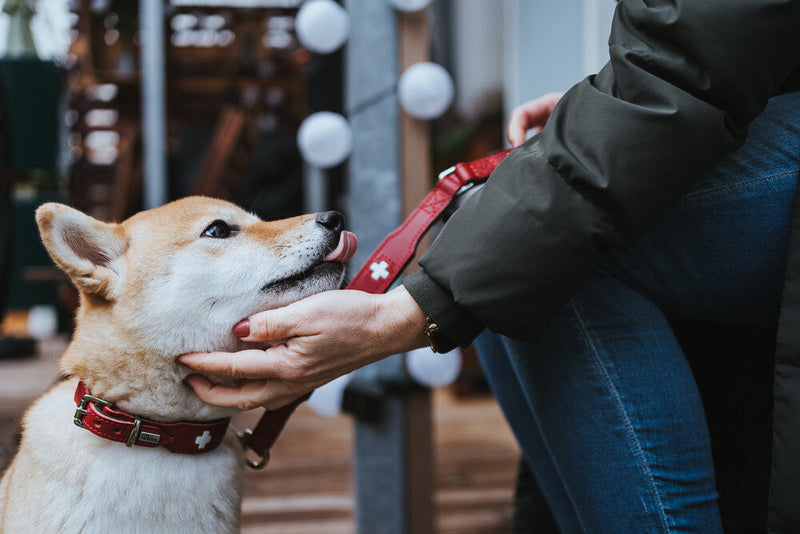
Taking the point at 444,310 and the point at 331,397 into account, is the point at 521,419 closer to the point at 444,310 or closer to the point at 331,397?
the point at 444,310

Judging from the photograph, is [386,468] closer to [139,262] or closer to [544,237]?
[139,262]

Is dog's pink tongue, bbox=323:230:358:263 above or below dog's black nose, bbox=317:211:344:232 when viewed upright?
below

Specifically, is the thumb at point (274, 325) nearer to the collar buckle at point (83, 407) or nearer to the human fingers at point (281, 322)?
the human fingers at point (281, 322)

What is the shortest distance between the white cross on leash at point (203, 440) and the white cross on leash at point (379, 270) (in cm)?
34

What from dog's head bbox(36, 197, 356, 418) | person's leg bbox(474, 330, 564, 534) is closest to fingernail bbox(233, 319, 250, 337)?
dog's head bbox(36, 197, 356, 418)

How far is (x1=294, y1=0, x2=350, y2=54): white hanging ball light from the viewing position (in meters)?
1.56

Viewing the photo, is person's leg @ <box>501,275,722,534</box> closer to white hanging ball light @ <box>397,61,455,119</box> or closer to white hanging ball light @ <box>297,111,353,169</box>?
white hanging ball light @ <box>397,61,455,119</box>

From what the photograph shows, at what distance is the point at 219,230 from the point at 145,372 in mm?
268

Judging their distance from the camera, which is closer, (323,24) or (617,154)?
(617,154)

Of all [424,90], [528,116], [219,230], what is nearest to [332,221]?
[219,230]

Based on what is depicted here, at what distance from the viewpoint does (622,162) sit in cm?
69

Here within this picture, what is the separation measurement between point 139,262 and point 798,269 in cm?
87

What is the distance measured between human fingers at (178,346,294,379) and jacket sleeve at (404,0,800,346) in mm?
210

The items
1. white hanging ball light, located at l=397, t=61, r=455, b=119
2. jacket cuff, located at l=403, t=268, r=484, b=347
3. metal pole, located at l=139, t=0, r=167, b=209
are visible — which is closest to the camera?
jacket cuff, located at l=403, t=268, r=484, b=347
